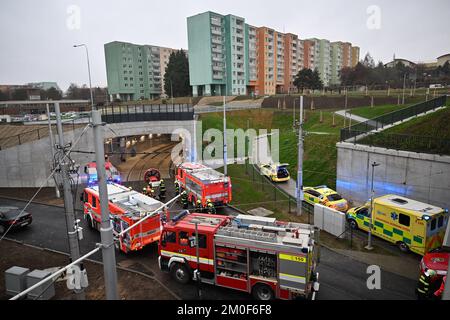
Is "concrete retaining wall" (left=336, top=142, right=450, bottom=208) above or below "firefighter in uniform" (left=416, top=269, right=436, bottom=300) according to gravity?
above

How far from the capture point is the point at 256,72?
80.1 meters

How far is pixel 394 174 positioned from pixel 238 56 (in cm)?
6037

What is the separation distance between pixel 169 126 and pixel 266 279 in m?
28.2

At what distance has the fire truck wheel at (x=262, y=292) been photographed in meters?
10.9

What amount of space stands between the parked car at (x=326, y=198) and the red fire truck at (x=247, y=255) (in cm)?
922

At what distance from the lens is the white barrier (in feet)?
55.4

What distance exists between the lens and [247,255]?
11.0 meters

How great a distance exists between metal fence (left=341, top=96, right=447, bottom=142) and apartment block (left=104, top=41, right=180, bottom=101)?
7365 centimetres

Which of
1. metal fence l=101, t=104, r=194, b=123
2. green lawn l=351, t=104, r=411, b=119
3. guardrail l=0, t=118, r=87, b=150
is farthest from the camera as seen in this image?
green lawn l=351, t=104, r=411, b=119

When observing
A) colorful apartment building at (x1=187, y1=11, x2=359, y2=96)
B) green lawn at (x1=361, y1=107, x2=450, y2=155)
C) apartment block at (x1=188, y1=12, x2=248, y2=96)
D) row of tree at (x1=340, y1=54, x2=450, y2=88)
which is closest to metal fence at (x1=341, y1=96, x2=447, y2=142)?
green lawn at (x1=361, y1=107, x2=450, y2=155)

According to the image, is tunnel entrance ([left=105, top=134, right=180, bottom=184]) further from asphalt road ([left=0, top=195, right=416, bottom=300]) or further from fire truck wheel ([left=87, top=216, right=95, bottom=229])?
asphalt road ([left=0, top=195, right=416, bottom=300])

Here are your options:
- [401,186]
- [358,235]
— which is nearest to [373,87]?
[401,186]

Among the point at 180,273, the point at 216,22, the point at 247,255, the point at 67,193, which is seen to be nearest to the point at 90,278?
the point at 180,273

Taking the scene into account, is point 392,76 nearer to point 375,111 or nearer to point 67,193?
point 375,111
